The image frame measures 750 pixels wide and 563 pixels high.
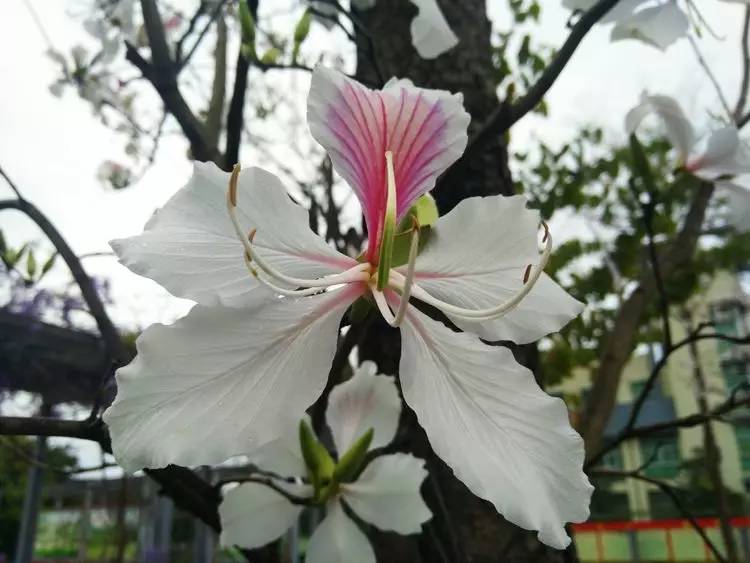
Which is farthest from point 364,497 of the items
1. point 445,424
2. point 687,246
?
point 687,246

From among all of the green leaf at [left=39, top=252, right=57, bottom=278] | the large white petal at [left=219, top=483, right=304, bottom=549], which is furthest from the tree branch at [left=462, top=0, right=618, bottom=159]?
the green leaf at [left=39, top=252, right=57, bottom=278]

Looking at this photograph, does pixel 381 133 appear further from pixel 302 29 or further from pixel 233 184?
pixel 302 29

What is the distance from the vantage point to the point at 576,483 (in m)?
0.32

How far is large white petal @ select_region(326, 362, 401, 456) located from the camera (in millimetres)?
662

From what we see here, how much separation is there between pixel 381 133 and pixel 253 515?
0.39 meters

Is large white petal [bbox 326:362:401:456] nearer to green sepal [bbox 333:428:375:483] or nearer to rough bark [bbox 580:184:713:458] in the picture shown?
Result: green sepal [bbox 333:428:375:483]

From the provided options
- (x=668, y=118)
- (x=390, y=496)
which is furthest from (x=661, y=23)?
(x=390, y=496)

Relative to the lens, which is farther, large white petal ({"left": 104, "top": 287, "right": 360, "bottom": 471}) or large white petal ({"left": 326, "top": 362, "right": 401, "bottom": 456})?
large white petal ({"left": 326, "top": 362, "right": 401, "bottom": 456})

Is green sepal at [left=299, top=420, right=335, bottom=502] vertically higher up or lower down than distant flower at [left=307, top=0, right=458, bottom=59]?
lower down

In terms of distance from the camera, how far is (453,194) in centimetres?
91

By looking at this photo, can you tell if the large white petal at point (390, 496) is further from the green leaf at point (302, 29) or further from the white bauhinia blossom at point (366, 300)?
the green leaf at point (302, 29)

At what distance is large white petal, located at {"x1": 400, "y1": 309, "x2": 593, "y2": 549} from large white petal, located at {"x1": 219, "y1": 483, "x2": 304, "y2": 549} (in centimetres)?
30

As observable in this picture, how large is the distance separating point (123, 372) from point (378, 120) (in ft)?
0.62

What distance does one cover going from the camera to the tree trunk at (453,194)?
2.49 feet
